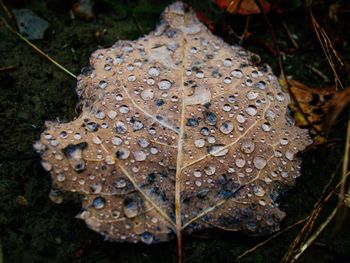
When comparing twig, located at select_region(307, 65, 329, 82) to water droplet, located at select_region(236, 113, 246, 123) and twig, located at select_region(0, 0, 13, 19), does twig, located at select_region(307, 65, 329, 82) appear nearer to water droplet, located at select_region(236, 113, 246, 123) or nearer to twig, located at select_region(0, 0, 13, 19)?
water droplet, located at select_region(236, 113, 246, 123)

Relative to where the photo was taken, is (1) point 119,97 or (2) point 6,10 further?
(2) point 6,10

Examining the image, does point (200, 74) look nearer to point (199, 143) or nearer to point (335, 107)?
point (199, 143)

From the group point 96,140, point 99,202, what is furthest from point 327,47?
point 99,202

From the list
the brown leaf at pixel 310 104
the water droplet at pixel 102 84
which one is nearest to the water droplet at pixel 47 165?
the water droplet at pixel 102 84

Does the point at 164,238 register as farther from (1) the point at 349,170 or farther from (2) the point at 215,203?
(1) the point at 349,170

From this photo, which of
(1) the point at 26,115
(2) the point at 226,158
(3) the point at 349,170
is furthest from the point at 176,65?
(3) the point at 349,170
